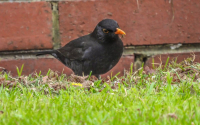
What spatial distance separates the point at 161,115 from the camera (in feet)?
5.00

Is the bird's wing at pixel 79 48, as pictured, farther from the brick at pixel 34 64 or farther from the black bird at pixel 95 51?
the brick at pixel 34 64

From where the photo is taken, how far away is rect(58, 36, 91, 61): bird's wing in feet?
9.78

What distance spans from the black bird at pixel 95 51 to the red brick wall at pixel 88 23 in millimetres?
68

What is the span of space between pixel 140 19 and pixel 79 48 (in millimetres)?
607

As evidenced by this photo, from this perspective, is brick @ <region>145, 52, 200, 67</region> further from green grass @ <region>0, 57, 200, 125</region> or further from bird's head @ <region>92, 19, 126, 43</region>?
green grass @ <region>0, 57, 200, 125</region>

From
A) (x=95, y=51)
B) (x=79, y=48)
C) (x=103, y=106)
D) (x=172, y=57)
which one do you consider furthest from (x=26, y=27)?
(x=103, y=106)

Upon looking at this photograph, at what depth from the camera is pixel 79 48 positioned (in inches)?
120

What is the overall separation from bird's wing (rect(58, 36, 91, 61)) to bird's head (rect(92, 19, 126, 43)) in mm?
112

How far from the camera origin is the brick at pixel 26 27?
289cm

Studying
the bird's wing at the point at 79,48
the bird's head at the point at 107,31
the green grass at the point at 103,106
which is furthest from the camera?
the bird's wing at the point at 79,48

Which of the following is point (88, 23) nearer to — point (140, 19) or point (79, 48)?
point (79, 48)

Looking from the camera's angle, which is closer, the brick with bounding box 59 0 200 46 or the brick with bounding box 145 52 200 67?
the brick with bounding box 59 0 200 46

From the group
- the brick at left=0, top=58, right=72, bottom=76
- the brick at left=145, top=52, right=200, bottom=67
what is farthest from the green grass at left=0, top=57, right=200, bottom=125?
the brick at left=145, top=52, right=200, bottom=67

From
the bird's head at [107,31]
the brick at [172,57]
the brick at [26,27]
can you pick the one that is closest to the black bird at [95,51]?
the bird's head at [107,31]
